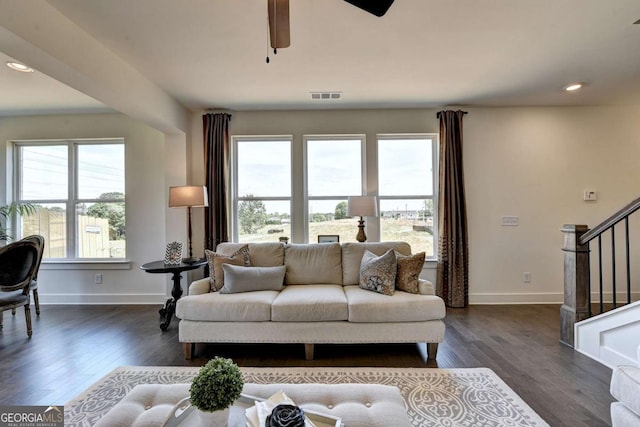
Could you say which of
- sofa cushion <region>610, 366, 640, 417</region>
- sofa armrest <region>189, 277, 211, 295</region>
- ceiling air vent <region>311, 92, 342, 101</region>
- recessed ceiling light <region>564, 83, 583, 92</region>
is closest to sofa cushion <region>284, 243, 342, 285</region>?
sofa armrest <region>189, 277, 211, 295</region>

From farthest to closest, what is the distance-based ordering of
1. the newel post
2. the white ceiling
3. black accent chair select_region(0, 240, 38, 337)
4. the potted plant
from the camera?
1. black accent chair select_region(0, 240, 38, 337)
2. the newel post
3. the white ceiling
4. the potted plant

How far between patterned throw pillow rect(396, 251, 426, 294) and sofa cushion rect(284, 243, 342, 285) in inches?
25.8

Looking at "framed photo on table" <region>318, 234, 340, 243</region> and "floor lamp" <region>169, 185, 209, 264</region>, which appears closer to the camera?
"floor lamp" <region>169, 185, 209, 264</region>

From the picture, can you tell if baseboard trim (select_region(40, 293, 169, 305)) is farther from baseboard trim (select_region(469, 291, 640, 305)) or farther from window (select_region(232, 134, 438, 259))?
baseboard trim (select_region(469, 291, 640, 305))

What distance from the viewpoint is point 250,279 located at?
2.78 metres

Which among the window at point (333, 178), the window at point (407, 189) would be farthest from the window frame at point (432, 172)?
the window at point (333, 178)

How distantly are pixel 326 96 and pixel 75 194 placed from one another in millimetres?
3838

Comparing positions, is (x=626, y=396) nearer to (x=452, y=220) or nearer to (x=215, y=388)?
(x=215, y=388)

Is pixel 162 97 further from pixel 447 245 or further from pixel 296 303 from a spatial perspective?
pixel 447 245

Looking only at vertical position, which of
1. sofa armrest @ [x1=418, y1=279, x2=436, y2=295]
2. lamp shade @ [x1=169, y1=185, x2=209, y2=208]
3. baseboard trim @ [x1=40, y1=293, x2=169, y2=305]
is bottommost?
baseboard trim @ [x1=40, y1=293, x2=169, y2=305]

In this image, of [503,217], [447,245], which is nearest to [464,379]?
[447,245]

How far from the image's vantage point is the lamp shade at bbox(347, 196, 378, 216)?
3650 mm

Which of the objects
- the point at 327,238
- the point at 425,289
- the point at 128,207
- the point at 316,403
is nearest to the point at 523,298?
the point at 425,289

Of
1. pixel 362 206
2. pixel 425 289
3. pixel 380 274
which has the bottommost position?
pixel 425 289
